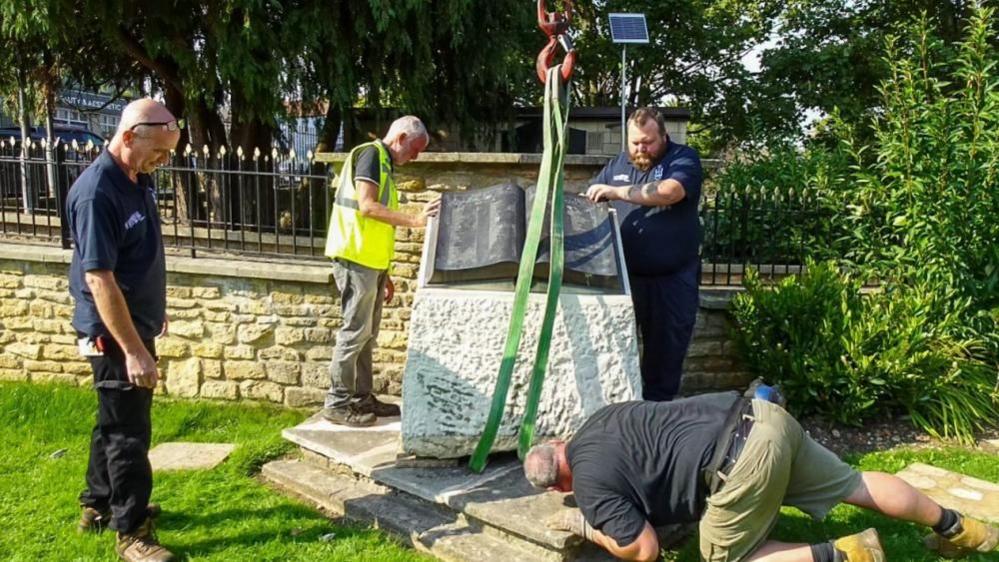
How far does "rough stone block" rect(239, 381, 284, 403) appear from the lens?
5395 millimetres

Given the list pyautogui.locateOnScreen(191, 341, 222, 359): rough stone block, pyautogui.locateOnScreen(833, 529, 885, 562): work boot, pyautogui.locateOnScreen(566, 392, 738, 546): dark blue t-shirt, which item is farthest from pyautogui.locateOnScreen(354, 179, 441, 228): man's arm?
pyautogui.locateOnScreen(833, 529, 885, 562): work boot

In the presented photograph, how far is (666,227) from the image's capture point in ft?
13.0

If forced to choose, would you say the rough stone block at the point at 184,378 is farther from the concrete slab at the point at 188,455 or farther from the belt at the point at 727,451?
the belt at the point at 727,451

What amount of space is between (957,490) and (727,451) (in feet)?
6.24

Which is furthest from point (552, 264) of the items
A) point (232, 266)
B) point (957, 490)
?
point (232, 266)

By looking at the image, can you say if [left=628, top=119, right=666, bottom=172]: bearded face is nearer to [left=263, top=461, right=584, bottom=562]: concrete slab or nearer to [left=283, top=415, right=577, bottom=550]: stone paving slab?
[left=283, top=415, right=577, bottom=550]: stone paving slab

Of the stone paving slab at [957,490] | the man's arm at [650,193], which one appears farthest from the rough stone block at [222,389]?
the stone paving slab at [957,490]

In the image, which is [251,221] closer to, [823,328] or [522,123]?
[823,328]

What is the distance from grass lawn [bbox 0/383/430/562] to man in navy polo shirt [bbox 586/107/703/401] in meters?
1.76

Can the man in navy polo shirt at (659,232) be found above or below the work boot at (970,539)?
above

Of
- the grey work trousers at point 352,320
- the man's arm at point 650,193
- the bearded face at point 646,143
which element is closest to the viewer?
the man's arm at point 650,193

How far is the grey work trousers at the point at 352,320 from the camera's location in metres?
4.05

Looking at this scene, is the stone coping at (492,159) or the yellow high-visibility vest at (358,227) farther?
the stone coping at (492,159)

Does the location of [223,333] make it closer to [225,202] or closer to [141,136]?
[225,202]
